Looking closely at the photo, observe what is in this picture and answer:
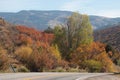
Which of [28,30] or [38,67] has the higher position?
[38,67]

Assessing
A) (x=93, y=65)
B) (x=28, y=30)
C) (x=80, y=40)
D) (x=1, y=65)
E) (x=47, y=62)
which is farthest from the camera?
(x=28, y=30)

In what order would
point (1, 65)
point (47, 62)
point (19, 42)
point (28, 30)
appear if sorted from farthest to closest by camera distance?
point (28, 30) < point (19, 42) < point (47, 62) < point (1, 65)

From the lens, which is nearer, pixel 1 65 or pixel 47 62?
pixel 1 65

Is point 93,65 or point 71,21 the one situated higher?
point 71,21

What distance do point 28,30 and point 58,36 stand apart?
52.2 m

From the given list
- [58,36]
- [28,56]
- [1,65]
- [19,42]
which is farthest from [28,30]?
[1,65]

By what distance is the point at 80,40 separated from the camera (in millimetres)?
64188

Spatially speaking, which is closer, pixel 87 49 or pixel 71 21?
pixel 87 49

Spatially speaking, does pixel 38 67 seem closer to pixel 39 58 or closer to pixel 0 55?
pixel 39 58

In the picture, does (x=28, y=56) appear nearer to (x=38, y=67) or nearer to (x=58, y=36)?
(x=38, y=67)

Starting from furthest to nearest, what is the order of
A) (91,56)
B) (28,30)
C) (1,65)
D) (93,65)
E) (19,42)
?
(28,30) < (19,42) < (91,56) < (93,65) < (1,65)

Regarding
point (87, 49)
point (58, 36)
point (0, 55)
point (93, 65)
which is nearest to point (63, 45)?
point (58, 36)

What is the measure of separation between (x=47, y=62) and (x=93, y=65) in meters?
12.5

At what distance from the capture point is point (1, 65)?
35.7m
